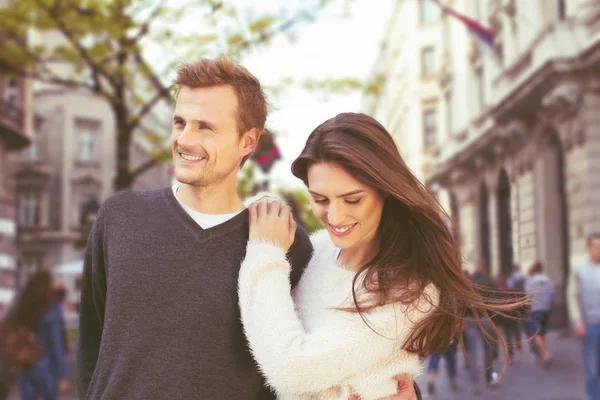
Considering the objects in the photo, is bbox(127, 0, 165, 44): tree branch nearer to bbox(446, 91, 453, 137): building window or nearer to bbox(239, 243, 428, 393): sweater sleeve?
bbox(239, 243, 428, 393): sweater sleeve

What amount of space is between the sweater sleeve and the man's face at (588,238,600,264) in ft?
23.3

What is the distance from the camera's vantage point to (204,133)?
2.63m

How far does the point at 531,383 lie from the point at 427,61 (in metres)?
30.6

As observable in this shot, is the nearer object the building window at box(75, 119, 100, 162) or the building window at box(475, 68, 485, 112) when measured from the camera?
the building window at box(475, 68, 485, 112)

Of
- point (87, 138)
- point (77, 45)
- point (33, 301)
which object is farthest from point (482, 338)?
point (87, 138)

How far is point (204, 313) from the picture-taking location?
2.57m

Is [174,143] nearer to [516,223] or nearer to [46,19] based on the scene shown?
[516,223]

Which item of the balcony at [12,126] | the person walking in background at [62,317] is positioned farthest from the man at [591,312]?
the balcony at [12,126]

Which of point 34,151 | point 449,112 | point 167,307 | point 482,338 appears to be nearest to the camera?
point 167,307

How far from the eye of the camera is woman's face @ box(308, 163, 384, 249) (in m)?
2.59

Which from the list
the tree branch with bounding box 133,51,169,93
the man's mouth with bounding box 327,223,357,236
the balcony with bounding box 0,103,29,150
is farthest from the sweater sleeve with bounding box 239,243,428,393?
the balcony with bounding box 0,103,29,150

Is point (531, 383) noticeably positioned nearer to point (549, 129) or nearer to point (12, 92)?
point (549, 129)

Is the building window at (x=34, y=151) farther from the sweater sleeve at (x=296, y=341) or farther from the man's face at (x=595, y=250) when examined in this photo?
the sweater sleeve at (x=296, y=341)

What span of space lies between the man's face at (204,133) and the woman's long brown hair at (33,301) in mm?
5316
